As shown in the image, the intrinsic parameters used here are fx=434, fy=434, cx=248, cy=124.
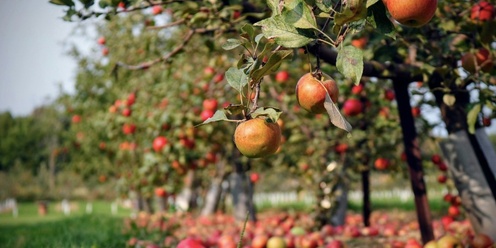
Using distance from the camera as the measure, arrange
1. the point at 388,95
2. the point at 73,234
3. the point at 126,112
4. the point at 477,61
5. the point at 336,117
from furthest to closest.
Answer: the point at 126,112 < the point at 73,234 < the point at 388,95 < the point at 477,61 < the point at 336,117

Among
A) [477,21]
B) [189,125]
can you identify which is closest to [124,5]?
[189,125]

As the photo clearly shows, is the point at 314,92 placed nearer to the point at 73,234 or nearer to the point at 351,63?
the point at 351,63

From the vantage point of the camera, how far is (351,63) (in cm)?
124

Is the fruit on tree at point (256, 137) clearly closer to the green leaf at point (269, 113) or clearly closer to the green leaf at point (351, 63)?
the green leaf at point (269, 113)

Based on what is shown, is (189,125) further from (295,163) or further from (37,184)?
(37,184)

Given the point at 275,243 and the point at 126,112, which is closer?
the point at 275,243

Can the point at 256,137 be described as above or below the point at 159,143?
above

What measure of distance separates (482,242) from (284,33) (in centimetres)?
238

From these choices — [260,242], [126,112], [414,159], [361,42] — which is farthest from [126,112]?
[414,159]

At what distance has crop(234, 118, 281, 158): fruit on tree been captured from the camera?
1311 mm

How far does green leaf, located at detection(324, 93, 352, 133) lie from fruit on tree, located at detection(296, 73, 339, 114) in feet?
0.20

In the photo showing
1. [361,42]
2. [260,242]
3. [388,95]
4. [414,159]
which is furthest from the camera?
[388,95]

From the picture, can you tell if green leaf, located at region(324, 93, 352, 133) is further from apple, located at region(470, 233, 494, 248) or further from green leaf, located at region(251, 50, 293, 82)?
apple, located at region(470, 233, 494, 248)

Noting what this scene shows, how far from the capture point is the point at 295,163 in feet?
21.9
